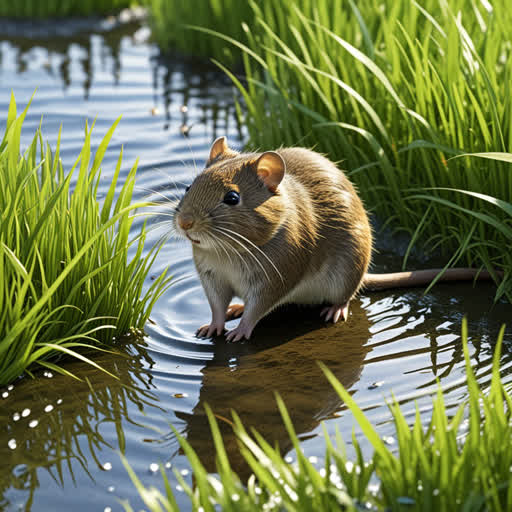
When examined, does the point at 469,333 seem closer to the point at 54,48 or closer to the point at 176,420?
the point at 176,420

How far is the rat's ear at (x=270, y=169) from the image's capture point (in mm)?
3648

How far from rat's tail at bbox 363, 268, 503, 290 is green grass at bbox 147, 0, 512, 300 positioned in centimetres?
10

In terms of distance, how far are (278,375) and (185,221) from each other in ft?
2.54

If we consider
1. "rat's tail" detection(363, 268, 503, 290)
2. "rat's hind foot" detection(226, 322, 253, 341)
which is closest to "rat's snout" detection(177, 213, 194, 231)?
"rat's hind foot" detection(226, 322, 253, 341)

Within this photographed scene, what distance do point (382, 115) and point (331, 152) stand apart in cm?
40

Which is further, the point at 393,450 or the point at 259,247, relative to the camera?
the point at 259,247

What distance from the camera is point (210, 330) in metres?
3.96

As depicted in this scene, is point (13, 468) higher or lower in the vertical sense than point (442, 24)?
lower

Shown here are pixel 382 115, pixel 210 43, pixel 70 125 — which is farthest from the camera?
pixel 210 43

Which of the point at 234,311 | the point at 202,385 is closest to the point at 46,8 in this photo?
the point at 234,311

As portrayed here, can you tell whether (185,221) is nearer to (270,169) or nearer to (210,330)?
(270,169)

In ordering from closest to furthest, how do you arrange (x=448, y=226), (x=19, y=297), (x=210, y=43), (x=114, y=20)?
(x=19, y=297), (x=448, y=226), (x=210, y=43), (x=114, y=20)

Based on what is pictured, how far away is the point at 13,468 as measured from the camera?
2.96 m

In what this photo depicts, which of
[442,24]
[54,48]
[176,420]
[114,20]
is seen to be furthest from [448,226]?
[114,20]
